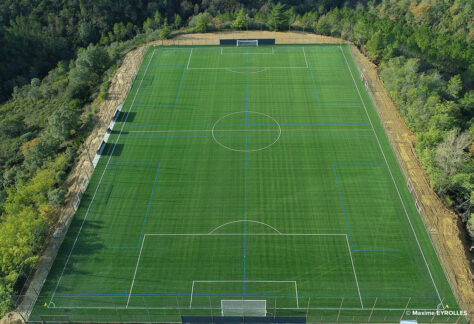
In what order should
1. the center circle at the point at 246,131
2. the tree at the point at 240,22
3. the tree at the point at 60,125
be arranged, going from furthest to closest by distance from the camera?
1. the tree at the point at 240,22
2. the tree at the point at 60,125
3. the center circle at the point at 246,131

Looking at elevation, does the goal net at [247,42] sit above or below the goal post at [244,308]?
above

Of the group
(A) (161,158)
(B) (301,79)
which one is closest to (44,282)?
(A) (161,158)

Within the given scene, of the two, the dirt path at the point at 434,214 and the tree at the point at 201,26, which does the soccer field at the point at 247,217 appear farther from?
the tree at the point at 201,26

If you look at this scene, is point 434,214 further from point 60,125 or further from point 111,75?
point 111,75

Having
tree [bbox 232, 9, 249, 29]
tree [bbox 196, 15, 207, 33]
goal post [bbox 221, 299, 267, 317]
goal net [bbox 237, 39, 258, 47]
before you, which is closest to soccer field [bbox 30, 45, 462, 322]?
goal post [bbox 221, 299, 267, 317]

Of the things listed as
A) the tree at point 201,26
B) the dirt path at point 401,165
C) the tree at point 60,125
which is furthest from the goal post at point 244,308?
the tree at point 201,26

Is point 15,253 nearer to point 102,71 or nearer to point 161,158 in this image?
point 161,158

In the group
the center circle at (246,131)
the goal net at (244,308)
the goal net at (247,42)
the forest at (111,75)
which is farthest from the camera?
the goal net at (247,42)
